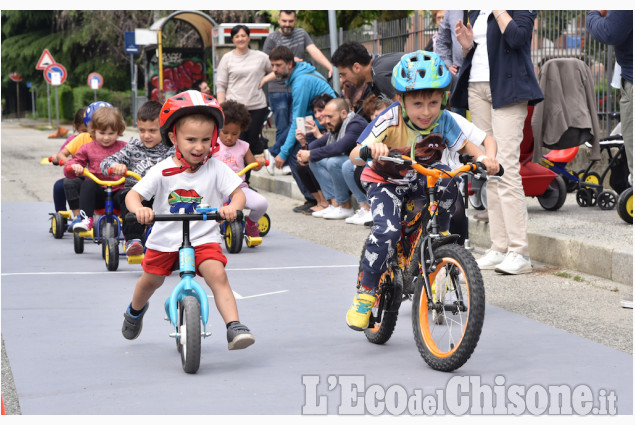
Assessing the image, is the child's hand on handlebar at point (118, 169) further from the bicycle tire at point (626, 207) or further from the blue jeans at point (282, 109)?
the blue jeans at point (282, 109)

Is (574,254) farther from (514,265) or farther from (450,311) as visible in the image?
(450,311)

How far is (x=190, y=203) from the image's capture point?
5164mm

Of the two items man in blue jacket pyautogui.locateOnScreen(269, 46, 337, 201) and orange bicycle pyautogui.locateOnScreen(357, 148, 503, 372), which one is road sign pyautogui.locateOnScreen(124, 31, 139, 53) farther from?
orange bicycle pyautogui.locateOnScreen(357, 148, 503, 372)

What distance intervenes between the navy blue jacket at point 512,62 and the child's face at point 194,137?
3094 mm

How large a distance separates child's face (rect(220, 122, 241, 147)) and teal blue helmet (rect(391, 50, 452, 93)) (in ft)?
14.1

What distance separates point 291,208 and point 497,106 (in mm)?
5568

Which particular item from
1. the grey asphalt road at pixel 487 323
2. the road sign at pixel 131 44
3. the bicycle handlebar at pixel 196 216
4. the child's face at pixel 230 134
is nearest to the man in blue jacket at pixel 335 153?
the child's face at pixel 230 134

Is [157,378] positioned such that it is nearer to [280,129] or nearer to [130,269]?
[130,269]

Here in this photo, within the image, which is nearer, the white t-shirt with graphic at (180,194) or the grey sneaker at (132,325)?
the white t-shirt with graphic at (180,194)

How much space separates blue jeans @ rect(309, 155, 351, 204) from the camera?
36.1 ft

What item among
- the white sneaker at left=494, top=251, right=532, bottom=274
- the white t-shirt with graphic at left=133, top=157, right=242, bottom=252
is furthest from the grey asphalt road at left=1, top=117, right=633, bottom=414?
the white t-shirt with graphic at left=133, top=157, right=242, bottom=252

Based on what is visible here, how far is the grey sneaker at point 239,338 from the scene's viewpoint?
4859mm

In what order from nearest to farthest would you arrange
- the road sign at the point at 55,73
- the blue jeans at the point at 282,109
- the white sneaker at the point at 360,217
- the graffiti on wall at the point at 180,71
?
the white sneaker at the point at 360,217 → the blue jeans at the point at 282,109 → the graffiti on wall at the point at 180,71 → the road sign at the point at 55,73

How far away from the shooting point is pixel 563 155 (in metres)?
10.6
